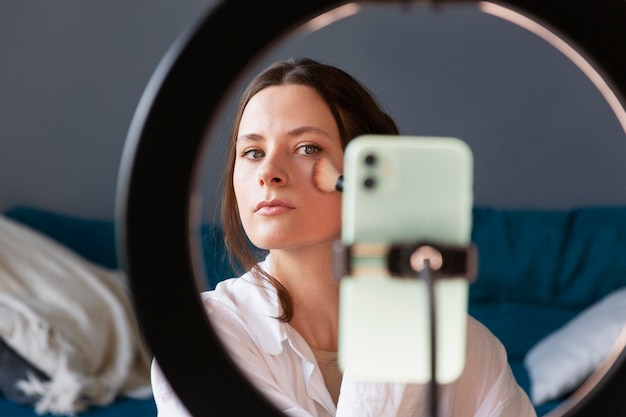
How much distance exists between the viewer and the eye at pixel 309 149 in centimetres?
51

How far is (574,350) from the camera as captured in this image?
1585mm

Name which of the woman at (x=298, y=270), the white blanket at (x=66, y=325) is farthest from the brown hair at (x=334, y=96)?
the white blanket at (x=66, y=325)

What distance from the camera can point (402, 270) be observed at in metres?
0.40

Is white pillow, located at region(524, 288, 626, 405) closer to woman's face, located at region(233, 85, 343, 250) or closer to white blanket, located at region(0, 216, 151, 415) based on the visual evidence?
white blanket, located at region(0, 216, 151, 415)

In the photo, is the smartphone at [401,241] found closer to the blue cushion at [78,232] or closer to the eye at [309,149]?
the eye at [309,149]

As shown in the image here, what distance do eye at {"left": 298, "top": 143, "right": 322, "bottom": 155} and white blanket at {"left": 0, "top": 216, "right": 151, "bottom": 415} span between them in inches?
46.9

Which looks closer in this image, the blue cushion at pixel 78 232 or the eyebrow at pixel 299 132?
the eyebrow at pixel 299 132

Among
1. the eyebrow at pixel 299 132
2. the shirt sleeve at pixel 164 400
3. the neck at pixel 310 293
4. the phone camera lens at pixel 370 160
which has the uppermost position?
the eyebrow at pixel 299 132

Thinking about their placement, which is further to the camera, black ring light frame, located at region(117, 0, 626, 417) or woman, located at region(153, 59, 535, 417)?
woman, located at region(153, 59, 535, 417)

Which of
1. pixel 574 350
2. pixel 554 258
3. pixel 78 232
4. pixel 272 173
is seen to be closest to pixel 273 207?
pixel 272 173

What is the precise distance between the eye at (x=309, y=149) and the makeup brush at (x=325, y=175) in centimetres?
1

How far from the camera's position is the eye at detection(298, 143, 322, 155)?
51 cm

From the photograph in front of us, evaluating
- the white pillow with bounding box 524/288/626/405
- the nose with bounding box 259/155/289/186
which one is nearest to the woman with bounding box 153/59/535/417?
the nose with bounding box 259/155/289/186

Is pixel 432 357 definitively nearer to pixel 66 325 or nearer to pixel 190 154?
pixel 190 154
